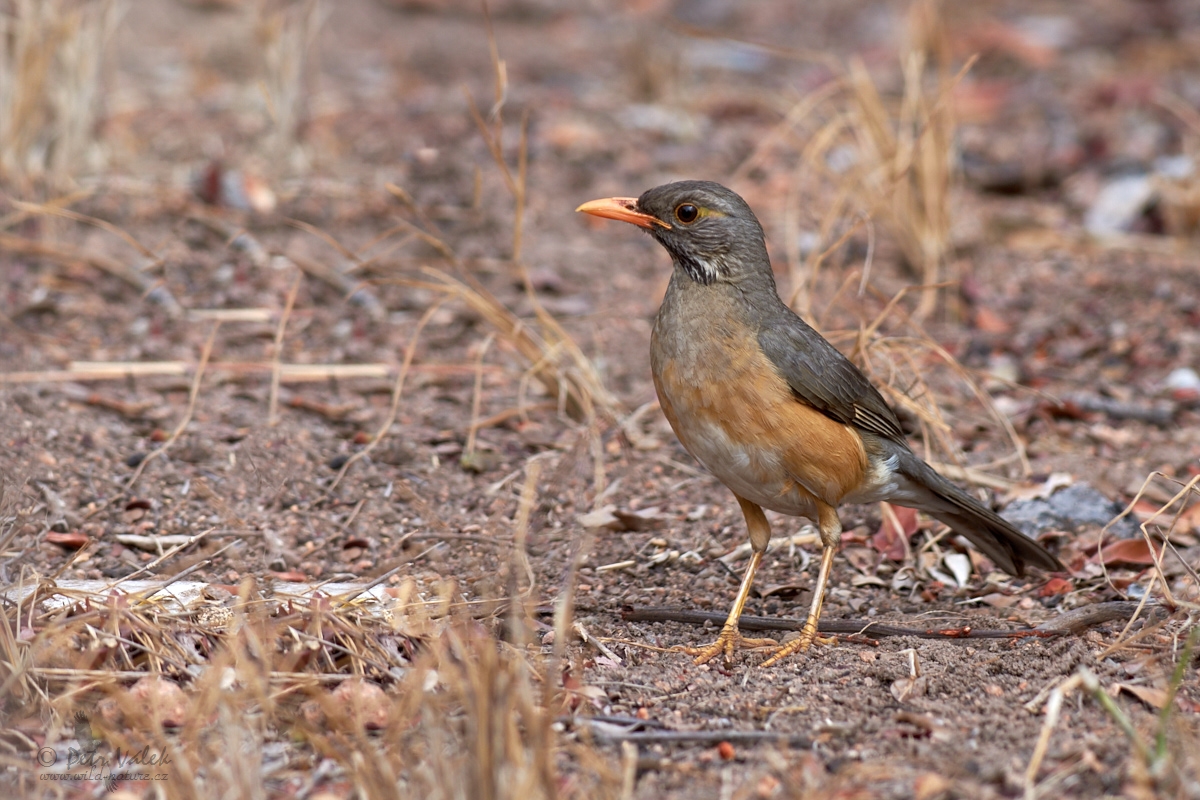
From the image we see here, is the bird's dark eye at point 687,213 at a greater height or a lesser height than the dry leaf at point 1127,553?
greater

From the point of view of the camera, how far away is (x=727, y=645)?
468cm

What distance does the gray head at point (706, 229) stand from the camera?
509 cm

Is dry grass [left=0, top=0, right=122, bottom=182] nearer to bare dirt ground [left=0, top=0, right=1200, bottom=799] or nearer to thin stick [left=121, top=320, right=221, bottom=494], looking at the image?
bare dirt ground [left=0, top=0, right=1200, bottom=799]

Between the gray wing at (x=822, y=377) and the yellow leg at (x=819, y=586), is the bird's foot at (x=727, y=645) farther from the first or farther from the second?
the gray wing at (x=822, y=377)

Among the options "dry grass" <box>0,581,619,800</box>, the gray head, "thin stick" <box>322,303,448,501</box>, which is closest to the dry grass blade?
A: the gray head

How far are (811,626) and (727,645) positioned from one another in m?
0.35

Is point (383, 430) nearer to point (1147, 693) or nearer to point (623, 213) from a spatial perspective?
point (623, 213)

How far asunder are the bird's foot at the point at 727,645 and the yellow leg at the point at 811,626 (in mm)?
109

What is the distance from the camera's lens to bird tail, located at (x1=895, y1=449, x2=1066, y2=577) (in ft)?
16.8

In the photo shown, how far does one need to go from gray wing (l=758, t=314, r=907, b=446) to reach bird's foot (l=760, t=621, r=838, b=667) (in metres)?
0.85

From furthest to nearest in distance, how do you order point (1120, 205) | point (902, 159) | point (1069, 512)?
1. point (1120, 205)
2. point (902, 159)
3. point (1069, 512)

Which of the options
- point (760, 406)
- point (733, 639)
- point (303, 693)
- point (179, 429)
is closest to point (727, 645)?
point (733, 639)

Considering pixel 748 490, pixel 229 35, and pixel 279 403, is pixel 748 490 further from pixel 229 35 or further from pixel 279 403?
pixel 229 35

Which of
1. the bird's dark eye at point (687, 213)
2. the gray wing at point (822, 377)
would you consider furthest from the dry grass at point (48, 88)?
the gray wing at point (822, 377)
